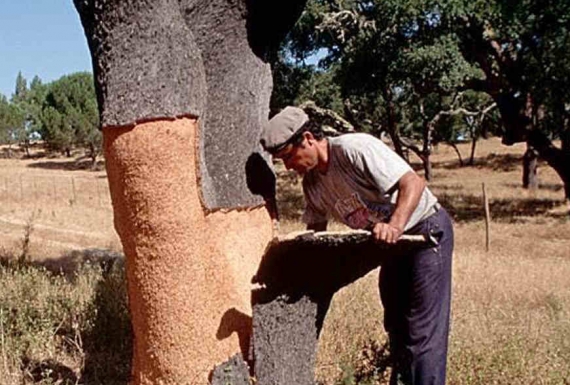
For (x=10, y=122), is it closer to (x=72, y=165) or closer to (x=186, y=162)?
(x=72, y=165)

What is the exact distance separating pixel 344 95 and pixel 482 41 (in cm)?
367

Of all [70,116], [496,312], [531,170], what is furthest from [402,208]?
[70,116]

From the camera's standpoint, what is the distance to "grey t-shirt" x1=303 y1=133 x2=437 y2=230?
3.24m

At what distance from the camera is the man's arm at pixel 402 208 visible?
3.09 meters

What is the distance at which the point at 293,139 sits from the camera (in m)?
3.29

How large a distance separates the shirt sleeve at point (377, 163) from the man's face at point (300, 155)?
197 mm

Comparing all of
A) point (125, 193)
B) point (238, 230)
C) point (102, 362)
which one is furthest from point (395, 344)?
point (102, 362)

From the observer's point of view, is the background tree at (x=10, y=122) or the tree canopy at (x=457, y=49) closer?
the tree canopy at (x=457, y=49)

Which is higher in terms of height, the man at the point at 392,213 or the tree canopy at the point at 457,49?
the tree canopy at the point at 457,49

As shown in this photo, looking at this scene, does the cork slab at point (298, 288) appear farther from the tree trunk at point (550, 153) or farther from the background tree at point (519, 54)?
the tree trunk at point (550, 153)

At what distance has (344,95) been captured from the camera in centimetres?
1752

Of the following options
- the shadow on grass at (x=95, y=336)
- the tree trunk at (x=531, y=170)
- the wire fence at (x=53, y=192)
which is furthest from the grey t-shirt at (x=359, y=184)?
the tree trunk at (x=531, y=170)

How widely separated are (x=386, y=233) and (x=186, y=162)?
1001mm

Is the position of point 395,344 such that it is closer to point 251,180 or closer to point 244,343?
point 244,343
